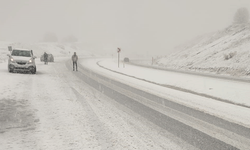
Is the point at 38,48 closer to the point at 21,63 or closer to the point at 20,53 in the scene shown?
the point at 20,53

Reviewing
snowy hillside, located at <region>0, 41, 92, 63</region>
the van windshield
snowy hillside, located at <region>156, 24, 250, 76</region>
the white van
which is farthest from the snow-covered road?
snowy hillside, located at <region>0, 41, 92, 63</region>

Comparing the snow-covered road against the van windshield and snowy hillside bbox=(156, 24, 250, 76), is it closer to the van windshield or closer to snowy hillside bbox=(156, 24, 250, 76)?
the van windshield

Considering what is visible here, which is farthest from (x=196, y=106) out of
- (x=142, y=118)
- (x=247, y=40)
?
(x=247, y=40)

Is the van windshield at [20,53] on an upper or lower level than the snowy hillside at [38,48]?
lower

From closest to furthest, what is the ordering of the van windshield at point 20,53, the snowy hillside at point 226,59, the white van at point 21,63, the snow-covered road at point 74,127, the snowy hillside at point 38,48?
the snow-covered road at point 74,127 → the white van at point 21,63 → the van windshield at point 20,53 → the snowy hillside at point 226,59 → the snowy hillside at point 38,48

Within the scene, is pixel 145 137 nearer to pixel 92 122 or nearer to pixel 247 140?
pixel 92 122

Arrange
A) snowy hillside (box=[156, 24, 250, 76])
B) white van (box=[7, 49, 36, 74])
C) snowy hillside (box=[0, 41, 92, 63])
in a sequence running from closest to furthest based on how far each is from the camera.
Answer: white van (box=[7, 49, 36, 74]) → snowy hillside (box=[156, 24, 250, 76]) → snowy hillside (box=[0, 41, 92, 63])

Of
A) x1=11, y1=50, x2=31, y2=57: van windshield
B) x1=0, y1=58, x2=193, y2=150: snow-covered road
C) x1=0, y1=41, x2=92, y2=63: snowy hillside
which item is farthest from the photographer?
x1=0, y1=41, x2=92, y2=63: snowy hillside

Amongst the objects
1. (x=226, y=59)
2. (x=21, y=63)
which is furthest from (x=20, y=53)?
(x=226, y=59)

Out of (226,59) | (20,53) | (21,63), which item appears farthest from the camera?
(226,59)

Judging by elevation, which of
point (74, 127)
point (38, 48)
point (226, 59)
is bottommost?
point (74, 127)

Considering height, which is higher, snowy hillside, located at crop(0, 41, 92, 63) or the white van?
snowy hillside, located at crop(0, 41, 92, 63)

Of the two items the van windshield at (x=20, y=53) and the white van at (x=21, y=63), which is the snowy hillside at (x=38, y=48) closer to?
the van windshield at (x=20, y=53)

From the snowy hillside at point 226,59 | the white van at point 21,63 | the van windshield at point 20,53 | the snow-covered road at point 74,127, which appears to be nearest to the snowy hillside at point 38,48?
the van windshield at point 20,53
